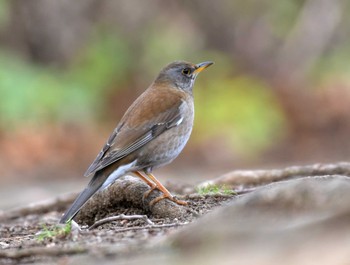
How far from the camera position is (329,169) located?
757cm

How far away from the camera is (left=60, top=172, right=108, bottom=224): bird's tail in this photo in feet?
20.0

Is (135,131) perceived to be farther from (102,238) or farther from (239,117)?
(239,117)

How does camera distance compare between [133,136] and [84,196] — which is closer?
[84,196]

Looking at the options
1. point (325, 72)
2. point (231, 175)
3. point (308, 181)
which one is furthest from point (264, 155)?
point (308, 181)

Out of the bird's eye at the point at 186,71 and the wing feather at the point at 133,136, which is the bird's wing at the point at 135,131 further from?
the bird's eye at the point at 186,71

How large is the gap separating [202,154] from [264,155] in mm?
1143

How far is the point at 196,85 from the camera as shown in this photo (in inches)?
637

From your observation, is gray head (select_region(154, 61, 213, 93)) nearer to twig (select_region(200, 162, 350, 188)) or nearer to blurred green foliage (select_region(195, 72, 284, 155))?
twig (select_region(200, 162, 350, 188))

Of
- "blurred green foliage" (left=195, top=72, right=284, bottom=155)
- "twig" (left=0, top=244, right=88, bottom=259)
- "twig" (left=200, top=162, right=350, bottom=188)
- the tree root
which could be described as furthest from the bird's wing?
"blurred green foliage" (left=195, top=72, right=284, bottom=155)

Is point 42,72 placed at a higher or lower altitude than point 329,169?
higher

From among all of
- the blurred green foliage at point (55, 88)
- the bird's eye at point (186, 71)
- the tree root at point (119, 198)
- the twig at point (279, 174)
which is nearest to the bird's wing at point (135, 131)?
the tree root at point (119, 198)

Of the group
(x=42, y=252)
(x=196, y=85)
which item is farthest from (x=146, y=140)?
(x=196, y=85)

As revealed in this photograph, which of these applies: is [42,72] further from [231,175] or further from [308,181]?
[308,181]

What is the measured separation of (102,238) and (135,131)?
7.61ft
